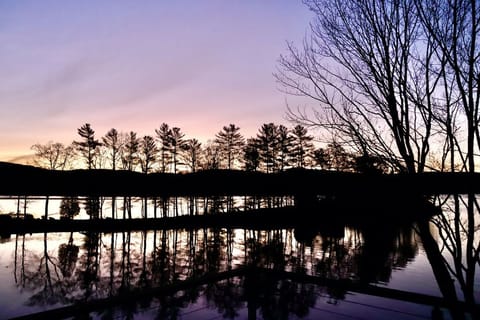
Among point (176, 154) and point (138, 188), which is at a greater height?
point (176, 154)

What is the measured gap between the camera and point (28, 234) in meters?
20.8

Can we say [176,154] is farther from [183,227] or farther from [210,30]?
[210,30]

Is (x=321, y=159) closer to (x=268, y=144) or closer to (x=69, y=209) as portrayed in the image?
(x=268, y=144)

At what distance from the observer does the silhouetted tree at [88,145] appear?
110 feet

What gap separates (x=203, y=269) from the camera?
10.6m

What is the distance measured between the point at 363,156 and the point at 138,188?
2409cm

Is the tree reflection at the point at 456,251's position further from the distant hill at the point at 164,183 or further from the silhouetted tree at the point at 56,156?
the silhouetted tree at the point at 56,156

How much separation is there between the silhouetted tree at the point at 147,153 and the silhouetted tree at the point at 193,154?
381 cm

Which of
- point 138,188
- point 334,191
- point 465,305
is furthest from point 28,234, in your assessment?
point 334,191

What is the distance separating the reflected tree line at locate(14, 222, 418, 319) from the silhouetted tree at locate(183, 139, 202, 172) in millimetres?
20952

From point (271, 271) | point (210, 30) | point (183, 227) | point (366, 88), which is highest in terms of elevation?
point (210, 30)

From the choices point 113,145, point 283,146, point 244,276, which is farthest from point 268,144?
point 244,276

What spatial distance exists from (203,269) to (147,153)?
27.0 meters

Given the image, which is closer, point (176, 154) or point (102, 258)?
point (102, 258)
